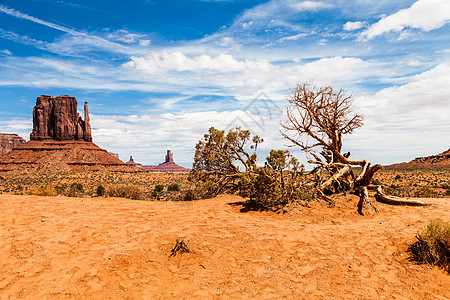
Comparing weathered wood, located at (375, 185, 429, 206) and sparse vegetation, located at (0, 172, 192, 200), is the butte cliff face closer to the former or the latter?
sparse vegetation, located at (0, 172, 192, 200)

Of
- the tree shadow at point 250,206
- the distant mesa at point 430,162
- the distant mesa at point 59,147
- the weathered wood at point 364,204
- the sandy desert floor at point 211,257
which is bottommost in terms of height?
the sandy desert floor at point 211,257

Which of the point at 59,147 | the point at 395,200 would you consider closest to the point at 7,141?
the point at 59,147

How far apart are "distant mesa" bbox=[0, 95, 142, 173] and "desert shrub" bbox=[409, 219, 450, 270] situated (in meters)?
91.8

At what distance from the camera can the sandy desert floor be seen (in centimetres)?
524

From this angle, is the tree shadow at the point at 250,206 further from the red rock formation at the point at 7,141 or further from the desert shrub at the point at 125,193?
the red rock formation at the point at 7,141

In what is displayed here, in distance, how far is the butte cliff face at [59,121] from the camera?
10844cm

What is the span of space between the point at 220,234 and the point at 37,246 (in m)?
4.88

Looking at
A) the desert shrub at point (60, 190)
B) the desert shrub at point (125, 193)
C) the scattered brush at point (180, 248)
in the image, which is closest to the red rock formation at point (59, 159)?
the desert shrub at point (60, 190)

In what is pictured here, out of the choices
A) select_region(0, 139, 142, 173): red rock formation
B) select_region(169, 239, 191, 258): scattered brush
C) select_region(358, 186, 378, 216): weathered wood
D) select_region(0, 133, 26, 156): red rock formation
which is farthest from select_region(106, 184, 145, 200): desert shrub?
select_region(0, 133, 26, 156): red rock formation

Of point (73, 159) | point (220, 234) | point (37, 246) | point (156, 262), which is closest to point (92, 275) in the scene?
point (156, 262)

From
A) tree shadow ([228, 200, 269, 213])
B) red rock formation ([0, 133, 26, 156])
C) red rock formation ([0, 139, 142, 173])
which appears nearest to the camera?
tree shadow ([228, 200, 269, 213])

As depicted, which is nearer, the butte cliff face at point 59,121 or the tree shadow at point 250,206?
the tree shadow at point 250,206

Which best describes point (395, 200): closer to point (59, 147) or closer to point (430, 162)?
point (430, 162)

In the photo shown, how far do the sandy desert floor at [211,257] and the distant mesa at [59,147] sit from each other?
8570 centimetres
